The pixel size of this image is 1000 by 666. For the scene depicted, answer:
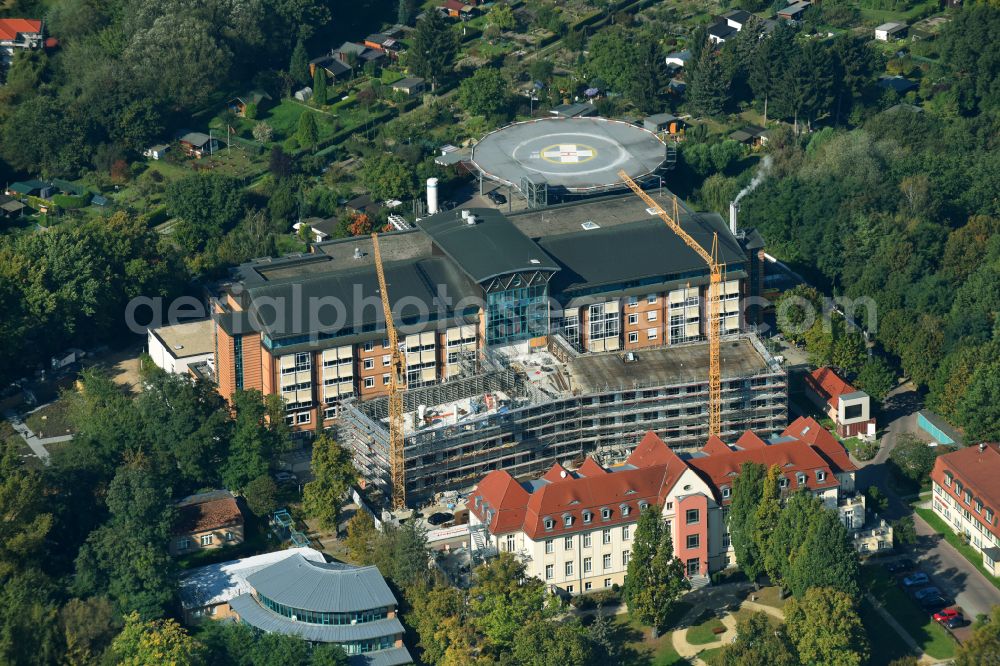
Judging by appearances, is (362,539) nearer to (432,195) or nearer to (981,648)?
(981,648)

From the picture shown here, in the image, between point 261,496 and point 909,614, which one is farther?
point 261,496

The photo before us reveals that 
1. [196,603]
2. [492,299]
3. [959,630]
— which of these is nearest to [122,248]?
[492,299]

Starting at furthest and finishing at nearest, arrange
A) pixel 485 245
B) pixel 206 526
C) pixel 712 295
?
1. pixel 712 295
2. pixel 485 245
3. pixel 206 526

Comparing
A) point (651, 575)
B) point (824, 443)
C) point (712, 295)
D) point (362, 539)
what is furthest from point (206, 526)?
point (712, 295)

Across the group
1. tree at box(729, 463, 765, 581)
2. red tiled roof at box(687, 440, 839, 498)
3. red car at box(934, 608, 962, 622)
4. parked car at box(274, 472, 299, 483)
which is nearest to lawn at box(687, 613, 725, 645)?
tree at box(729, 463, 765, 581)

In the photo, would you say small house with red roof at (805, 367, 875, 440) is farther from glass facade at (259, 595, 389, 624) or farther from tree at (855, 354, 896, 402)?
glass facade at (259, 595, 389, 624)

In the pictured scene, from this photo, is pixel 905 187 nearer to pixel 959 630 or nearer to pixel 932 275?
pixel 932 275
